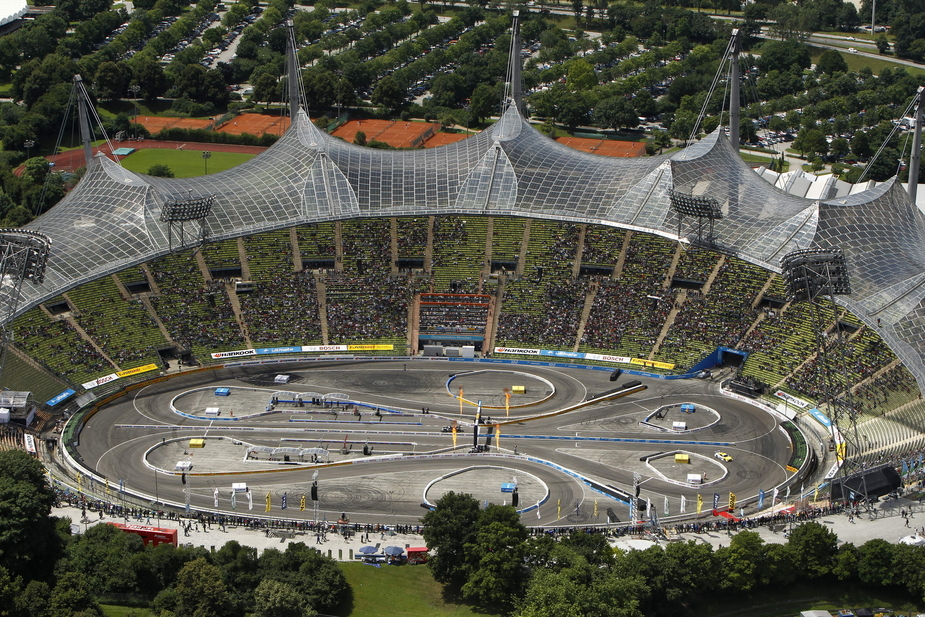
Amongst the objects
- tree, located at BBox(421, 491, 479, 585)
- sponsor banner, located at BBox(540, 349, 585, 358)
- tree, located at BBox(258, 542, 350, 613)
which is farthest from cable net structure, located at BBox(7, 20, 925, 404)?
tree, located at BBox(421, 491, 479, 585)

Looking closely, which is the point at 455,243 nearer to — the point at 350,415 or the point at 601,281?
the point at 601,281

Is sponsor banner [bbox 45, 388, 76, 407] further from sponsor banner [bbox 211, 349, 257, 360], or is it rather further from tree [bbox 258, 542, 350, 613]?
tree [bbox 258, 542, 350, 613]

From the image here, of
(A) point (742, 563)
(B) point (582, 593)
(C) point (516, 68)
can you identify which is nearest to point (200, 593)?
(B) point (582, 593)

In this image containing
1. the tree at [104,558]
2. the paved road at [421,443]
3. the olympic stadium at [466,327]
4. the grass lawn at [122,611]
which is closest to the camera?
the grass lawn at [122,611]

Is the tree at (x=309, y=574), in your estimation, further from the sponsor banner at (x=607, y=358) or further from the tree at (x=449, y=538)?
the sponsor banner at (x=607, y=358)

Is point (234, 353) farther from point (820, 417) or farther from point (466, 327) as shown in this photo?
point (820, 417)

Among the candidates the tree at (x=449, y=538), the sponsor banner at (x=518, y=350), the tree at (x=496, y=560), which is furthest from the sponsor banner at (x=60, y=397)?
the tree at (x=496, y=560)
